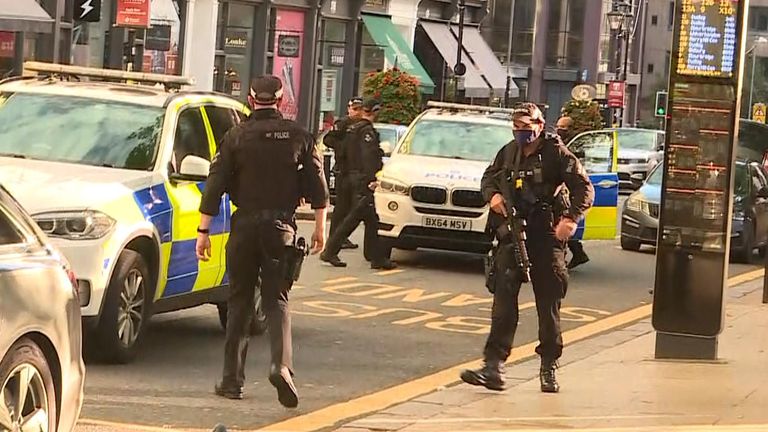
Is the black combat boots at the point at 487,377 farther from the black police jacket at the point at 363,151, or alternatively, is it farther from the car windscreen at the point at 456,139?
the car windscreen at the point at 456,139

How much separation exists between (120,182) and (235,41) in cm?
2771

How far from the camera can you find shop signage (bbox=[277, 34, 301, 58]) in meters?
39.5

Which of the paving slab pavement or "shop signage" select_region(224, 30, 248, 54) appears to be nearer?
the paving slab pavement

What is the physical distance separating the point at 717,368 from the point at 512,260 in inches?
88.9

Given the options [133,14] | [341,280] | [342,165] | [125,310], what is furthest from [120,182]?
[133,14]

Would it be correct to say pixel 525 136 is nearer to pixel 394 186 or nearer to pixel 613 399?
pixel 613 399

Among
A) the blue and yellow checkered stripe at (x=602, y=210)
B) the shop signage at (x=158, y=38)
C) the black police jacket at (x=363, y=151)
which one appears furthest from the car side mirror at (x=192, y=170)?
→ the shop signage at (x=158, y=38)

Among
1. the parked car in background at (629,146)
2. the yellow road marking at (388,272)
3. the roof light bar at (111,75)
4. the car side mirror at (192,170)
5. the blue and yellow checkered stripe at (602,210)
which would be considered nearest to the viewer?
the car side mirror at (192,170)

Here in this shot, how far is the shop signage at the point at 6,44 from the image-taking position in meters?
30.4

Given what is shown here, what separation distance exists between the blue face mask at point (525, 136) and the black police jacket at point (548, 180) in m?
0.06

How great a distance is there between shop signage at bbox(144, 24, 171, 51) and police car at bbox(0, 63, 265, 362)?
21944 mm

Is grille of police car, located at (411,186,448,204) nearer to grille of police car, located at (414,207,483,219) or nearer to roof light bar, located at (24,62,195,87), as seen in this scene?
grille of police car, located at (414,207,483,219)

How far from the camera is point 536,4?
6600 centimetres

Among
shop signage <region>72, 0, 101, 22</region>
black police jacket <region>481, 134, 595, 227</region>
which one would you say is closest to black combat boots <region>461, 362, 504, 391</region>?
black police jacket <region>481, 134, 595, 227</region>
